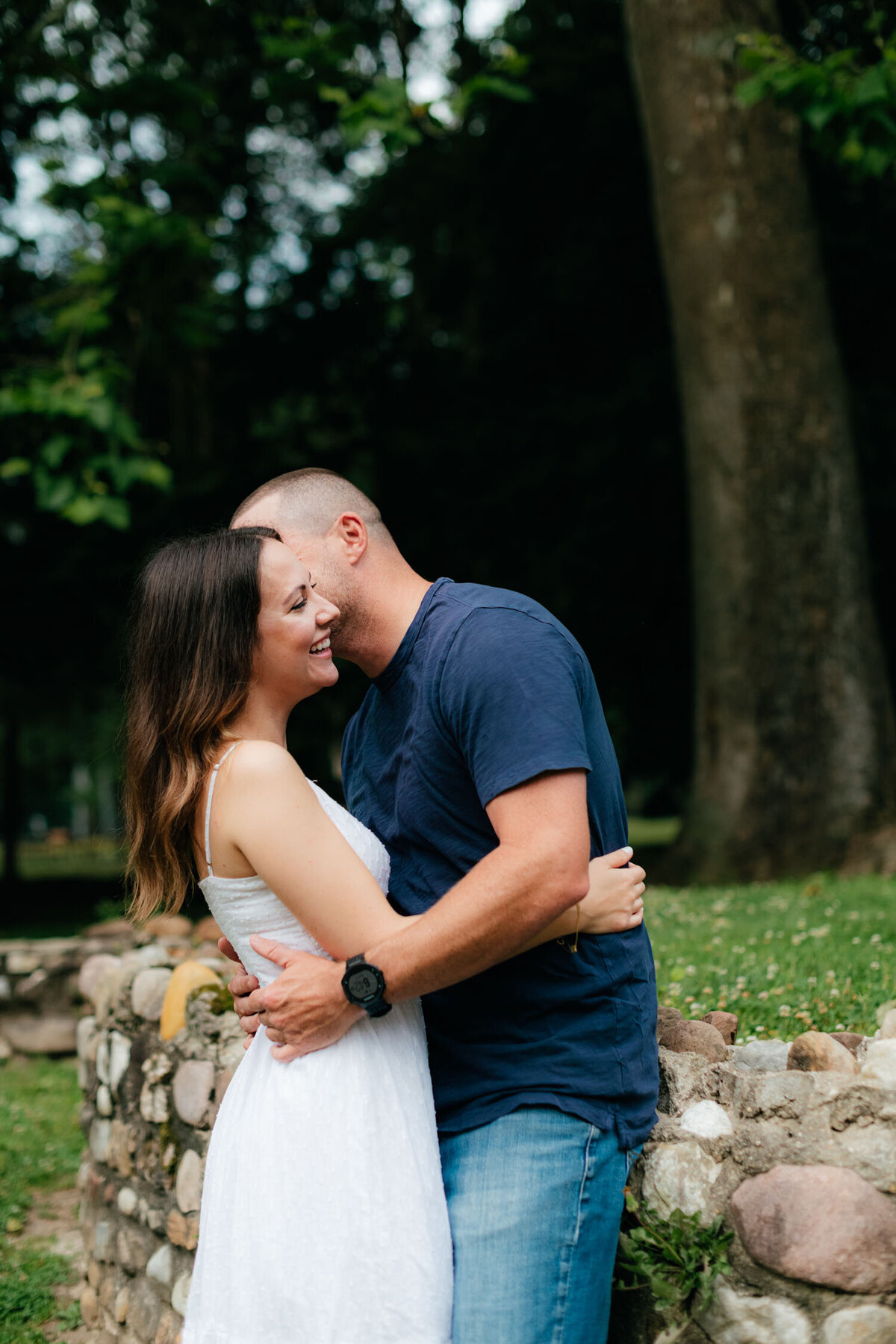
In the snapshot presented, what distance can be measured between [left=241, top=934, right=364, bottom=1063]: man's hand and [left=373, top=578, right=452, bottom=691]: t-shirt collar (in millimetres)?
615

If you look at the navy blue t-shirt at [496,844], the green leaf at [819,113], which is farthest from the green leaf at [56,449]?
the navy blue t-shirt at [496,844]

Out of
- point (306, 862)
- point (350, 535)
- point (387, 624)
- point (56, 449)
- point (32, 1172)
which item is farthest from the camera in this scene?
point (56, 449)

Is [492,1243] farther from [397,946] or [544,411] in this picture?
[544,411]

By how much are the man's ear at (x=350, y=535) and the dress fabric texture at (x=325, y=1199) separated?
82cm

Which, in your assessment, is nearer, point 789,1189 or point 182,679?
point 789,1189

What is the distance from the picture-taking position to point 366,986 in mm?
1985

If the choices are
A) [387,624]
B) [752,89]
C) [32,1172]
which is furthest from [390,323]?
[387,624]

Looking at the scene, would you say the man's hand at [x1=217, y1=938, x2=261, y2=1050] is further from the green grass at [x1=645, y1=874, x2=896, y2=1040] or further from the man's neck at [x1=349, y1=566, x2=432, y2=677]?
the green grass at [x1=645, y1=874, x2=896, y2=1040]

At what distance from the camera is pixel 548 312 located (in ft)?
43.7

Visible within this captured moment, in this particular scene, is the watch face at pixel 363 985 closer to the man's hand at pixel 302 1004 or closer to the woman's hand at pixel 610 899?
the man's hand at pixel 302 1004

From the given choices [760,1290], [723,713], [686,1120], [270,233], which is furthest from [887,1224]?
[270,233]

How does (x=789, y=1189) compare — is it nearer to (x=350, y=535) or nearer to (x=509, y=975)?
(x=509, y=975)

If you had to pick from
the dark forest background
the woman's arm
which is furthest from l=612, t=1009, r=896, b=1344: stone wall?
the dark forest background

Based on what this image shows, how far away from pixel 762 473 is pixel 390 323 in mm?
8522
